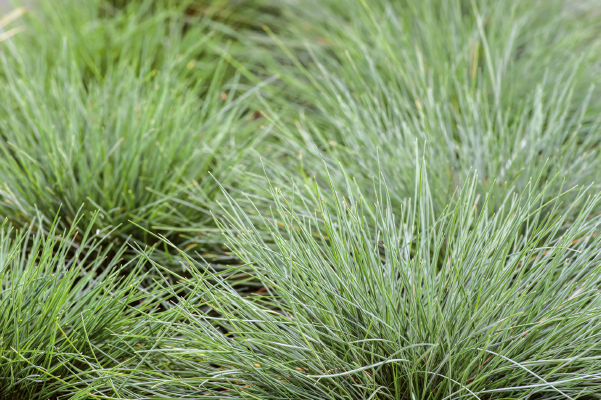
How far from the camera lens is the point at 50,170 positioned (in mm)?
1273

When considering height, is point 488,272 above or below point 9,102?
below

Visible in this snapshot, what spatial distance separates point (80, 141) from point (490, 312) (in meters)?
1.11

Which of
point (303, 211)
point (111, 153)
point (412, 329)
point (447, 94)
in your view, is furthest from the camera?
point (447, 94)

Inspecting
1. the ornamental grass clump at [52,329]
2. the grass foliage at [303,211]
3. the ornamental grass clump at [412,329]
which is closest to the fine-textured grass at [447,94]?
the grass foliage at [303,211]

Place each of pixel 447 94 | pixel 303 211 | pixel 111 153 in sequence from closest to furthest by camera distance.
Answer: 1. pixel 303 211
2. pixel 111 153
3. pixel 447 94

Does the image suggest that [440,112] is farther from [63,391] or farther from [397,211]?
[63,391]

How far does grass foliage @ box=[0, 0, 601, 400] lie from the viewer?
85 cm

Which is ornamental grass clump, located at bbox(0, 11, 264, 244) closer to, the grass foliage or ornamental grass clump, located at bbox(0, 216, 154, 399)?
the grass foliage

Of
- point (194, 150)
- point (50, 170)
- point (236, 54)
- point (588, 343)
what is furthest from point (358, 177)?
point (236, 54)

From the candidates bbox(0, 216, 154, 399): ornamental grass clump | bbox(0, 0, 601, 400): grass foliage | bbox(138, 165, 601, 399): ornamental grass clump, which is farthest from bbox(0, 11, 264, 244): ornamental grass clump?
bbox(138, 165, 601, 399): ornamental grass clump

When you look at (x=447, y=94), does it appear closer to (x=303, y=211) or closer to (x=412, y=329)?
(x=303, y=211)

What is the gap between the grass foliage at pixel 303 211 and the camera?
85 centimetres

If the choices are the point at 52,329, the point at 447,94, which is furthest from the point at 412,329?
the point at 447,94

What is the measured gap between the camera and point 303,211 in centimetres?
119
